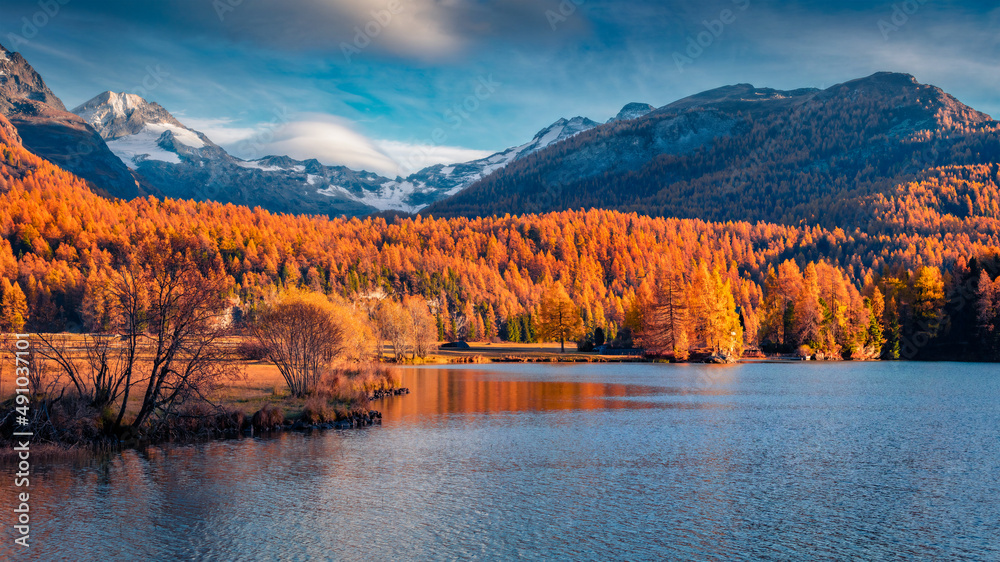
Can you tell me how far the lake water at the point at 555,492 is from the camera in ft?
61.9

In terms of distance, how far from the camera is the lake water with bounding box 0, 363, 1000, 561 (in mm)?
18875

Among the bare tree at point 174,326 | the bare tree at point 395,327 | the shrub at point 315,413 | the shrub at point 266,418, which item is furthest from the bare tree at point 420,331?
the bare tree at point 174,326

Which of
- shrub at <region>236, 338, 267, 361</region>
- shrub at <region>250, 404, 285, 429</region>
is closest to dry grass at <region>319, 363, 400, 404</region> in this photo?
shrub at <region>236, 338, 267, 361</region>

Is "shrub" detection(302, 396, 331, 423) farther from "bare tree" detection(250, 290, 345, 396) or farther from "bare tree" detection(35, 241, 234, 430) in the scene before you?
"bare tree" detection(250, 290, 345, 396)

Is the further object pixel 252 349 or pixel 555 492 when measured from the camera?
pixel 252 349

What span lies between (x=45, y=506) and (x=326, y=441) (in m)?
15.8

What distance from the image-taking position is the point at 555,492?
2500 centimetres

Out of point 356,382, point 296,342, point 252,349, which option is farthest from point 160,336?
point 356,382

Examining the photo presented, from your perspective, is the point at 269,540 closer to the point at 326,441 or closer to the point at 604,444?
the point at 326,441

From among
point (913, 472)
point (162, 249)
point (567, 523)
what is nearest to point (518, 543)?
point (567, 523)

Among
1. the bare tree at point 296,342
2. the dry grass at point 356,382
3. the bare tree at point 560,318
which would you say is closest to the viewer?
the dry grass at point 356,382

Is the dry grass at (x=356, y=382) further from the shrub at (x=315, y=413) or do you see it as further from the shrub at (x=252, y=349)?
the shrub at (x=252, y=349)

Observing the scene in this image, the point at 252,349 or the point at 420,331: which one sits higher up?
the point at 420,331

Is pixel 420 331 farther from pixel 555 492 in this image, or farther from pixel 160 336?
pixel 555 492
